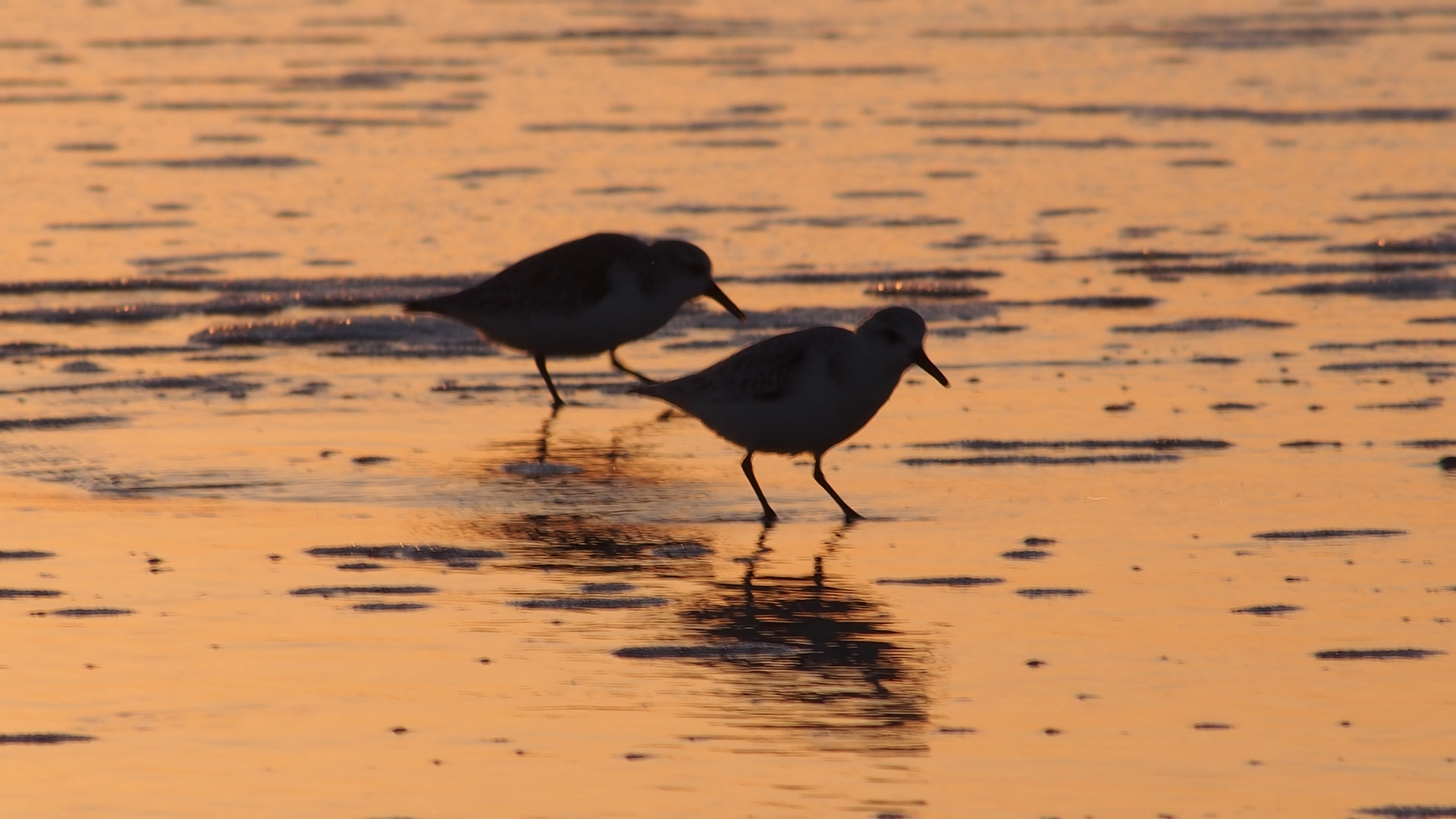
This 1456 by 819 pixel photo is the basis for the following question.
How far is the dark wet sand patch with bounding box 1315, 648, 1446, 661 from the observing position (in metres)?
6.83

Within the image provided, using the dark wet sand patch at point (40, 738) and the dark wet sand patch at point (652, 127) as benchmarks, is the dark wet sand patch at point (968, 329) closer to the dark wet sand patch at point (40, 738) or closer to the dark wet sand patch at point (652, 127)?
the dark wet sand patch at point (40, 738)

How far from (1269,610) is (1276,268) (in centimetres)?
722

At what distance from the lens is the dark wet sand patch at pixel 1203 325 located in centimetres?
1260

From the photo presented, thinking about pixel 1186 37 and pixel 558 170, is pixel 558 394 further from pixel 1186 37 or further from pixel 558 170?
pixel 1186 37

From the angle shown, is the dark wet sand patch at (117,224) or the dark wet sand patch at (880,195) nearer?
the dark wet sand patch at (117,224)

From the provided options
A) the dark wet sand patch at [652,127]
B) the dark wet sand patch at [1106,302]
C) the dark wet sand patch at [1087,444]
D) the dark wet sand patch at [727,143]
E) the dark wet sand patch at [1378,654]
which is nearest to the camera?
the dark wet sand patch at [1378,654]

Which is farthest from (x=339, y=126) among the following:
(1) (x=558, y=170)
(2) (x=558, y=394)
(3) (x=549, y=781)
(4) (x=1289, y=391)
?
(3) (x=549, y=781)

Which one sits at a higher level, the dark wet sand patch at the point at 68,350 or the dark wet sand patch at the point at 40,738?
the dark wet sand patch at the point at 68,350

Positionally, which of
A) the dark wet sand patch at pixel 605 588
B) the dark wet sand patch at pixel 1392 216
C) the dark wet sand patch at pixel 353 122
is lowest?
the dark wet sand patch at pixel 605 588

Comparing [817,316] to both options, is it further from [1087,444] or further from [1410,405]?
[1410,405]

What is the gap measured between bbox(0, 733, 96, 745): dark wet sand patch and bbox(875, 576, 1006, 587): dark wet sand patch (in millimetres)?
2825

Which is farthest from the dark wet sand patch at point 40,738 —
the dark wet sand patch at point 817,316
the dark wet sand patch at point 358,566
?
the dark wet sand patch at point 817,316

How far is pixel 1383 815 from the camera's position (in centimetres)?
551

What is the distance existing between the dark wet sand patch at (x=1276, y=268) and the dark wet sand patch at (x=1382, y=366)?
256 cm
